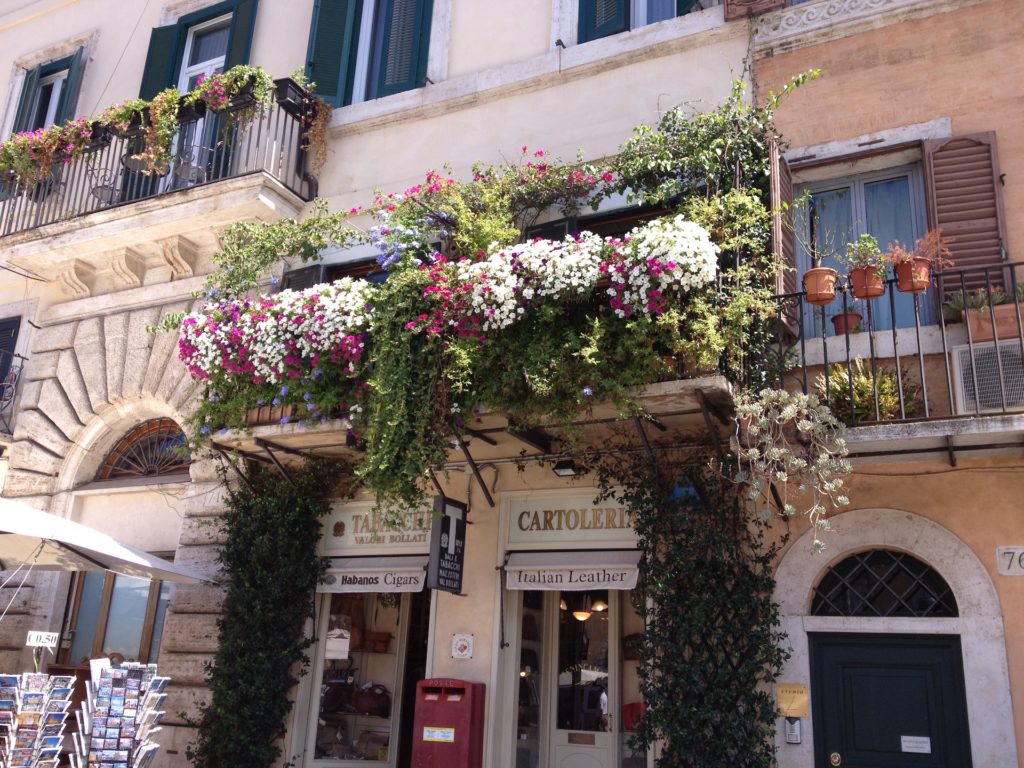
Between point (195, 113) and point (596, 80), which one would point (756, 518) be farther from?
point (195, 113)

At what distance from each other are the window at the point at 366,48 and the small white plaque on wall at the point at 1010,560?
25.4 feet

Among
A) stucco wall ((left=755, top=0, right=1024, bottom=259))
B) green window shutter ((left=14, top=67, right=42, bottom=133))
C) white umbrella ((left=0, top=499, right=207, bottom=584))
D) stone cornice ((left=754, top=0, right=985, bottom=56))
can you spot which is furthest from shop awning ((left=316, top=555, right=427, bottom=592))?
green window shutter ((left=14, top=67, right=42, bottom=133))

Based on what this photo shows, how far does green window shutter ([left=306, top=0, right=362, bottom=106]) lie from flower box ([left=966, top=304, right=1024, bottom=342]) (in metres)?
7.52

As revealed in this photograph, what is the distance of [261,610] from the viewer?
9258mm

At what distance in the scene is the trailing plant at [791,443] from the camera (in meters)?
6.71

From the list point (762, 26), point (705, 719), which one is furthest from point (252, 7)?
point (705, 719)

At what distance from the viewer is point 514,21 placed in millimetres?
10844

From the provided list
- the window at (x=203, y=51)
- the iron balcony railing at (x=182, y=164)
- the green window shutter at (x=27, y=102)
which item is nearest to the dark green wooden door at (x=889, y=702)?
the iron balcony railing at (x=182, y=164)

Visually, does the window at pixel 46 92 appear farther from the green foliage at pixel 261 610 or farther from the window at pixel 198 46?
the green foliage at pixel 261 610

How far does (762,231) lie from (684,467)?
80.1 inches

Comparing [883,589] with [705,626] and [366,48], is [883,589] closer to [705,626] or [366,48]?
[705,626]

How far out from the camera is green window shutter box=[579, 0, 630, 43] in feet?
33.3

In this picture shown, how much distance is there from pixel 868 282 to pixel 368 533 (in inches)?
210

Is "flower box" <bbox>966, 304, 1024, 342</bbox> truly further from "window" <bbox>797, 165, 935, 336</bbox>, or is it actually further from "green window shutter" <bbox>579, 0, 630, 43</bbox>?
"green window shutter" <bbox>579, 0, 630, 43</bbox>
